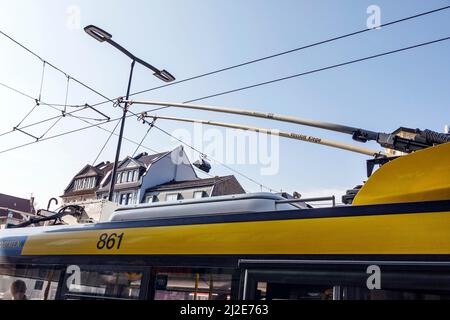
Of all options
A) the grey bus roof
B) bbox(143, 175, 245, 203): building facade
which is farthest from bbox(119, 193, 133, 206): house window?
the grey bus roof

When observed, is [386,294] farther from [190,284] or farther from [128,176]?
[128,176]

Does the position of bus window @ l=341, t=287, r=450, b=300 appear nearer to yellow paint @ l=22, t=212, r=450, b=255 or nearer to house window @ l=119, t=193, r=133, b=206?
yellow paint @ l=22, t=212, r=450, b=255

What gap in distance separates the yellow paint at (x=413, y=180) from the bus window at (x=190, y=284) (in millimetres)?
1284

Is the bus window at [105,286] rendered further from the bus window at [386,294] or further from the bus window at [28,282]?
the bus window at [386,294]

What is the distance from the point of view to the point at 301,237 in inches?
126

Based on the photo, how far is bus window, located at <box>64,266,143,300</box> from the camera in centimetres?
390

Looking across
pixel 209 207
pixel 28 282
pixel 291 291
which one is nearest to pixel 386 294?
pixel 291 291

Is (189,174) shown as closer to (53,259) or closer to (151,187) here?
(151,187)

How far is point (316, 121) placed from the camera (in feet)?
16.2

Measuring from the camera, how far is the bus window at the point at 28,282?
4.64 meters

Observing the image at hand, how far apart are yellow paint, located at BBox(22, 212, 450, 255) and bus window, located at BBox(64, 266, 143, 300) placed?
0.22m
